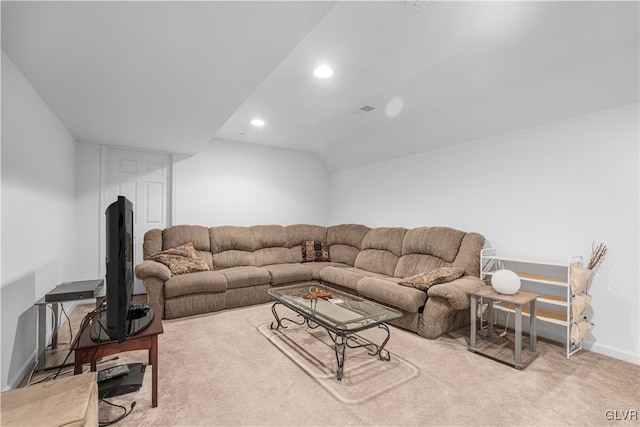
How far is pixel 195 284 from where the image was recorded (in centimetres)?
336

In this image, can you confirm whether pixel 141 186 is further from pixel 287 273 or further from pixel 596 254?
pixel 596 254

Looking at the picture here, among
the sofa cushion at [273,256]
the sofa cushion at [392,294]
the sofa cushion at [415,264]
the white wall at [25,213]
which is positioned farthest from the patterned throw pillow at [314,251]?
the white wall at [25,213]

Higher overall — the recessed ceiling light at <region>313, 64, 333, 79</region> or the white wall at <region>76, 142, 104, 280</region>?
the recessed ceiling light at <region>313, 64, 333, 79</region>

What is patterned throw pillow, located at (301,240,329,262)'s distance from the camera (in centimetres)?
499

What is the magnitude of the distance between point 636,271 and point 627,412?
3.95 ft

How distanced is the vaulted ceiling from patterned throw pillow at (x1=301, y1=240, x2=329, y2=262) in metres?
2.28

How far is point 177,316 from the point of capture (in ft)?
10.8

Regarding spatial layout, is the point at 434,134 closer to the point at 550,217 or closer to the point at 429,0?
the point at 550,217

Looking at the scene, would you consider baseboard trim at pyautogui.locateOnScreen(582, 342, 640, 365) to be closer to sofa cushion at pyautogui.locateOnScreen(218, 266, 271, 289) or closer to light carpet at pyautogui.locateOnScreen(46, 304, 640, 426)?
light carpet at pyautogui.locateOnScreen(46, 304, 640, 426)

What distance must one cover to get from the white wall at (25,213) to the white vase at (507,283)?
11.9ft

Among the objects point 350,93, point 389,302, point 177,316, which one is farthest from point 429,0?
point 177,316

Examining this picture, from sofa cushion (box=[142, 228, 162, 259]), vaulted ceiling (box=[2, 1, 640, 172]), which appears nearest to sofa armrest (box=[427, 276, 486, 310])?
vaulted ceiling (box=[2, 1, 640, 172])

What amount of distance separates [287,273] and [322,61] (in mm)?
2775

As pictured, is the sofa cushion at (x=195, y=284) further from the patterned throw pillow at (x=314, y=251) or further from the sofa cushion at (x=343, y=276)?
the patterned throw pillow at (x=314, y=251)
